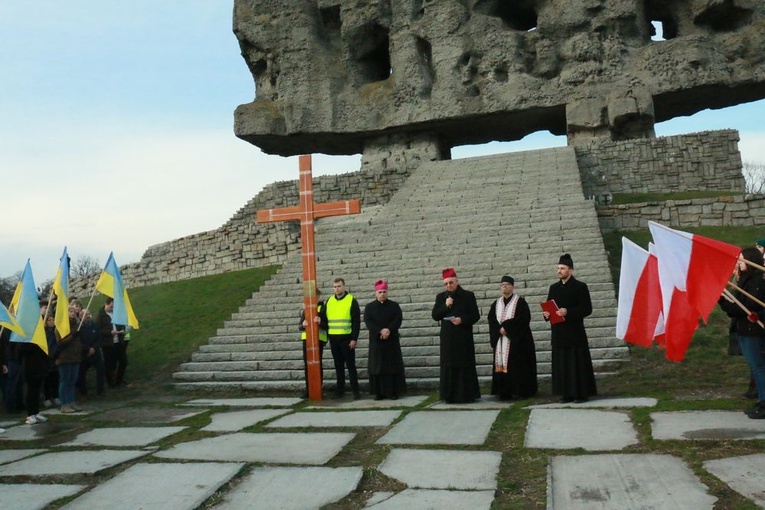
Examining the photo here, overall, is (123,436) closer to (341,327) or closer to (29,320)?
(29,320)

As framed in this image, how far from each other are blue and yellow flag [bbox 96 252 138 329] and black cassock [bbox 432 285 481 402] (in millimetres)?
4530

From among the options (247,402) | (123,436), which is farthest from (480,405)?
(123,436)

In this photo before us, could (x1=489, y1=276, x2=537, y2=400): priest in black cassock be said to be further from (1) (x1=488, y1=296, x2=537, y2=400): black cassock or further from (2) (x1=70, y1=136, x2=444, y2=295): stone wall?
(2) (x1=70, y1=136, x2=444, y2=295): stone wall

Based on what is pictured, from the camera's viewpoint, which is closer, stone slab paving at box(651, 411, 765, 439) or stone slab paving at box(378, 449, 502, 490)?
stone slab paving at box(378, 449, 502, 490)

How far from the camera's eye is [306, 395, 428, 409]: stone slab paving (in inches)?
301

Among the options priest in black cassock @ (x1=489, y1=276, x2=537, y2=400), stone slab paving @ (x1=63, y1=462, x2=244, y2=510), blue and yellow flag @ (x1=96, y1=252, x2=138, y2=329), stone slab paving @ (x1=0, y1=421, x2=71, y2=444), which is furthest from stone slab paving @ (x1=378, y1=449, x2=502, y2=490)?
blue and yellow flag @ (x1=96, y1=252, x2=138, y2=329)

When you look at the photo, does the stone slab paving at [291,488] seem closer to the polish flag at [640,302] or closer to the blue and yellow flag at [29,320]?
the polish flag at [640,302]

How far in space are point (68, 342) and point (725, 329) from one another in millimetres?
8848

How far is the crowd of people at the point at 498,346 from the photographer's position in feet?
24.4

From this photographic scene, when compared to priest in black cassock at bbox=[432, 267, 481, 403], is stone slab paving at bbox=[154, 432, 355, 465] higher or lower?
lower

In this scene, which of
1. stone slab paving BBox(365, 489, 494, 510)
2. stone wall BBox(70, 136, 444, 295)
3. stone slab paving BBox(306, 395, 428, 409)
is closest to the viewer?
stone slab paving BBox(365, 489, 494, 510)

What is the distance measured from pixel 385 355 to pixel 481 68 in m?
15.5

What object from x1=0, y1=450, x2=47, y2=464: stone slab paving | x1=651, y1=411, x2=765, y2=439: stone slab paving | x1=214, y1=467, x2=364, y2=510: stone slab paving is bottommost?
x1=214, y1=467, x2=364, y2=510: stone slab paving

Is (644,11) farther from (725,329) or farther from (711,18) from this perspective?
(725,329)
